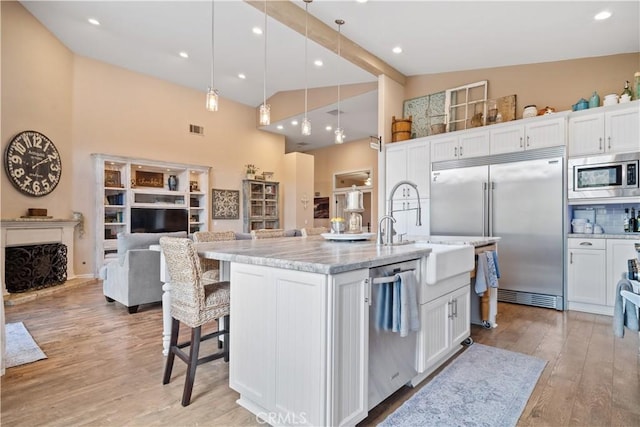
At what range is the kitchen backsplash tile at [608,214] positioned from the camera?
3.98m

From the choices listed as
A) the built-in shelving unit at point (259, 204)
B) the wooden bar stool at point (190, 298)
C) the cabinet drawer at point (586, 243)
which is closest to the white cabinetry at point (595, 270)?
the cabinet drawer at point (586, 243)

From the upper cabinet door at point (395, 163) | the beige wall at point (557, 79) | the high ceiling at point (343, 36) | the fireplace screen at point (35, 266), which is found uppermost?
the high ceiling at point (343, 36)

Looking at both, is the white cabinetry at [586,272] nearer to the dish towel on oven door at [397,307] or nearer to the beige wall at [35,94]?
the dish towel on oven door at [397,307]

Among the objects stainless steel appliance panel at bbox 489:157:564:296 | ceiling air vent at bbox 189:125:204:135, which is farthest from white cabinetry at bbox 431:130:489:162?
ceiling air vent at bbox 189:125:204:135

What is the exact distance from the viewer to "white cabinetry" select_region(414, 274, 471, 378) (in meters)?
2.16

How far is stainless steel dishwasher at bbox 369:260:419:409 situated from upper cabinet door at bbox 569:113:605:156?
3361 millimetres

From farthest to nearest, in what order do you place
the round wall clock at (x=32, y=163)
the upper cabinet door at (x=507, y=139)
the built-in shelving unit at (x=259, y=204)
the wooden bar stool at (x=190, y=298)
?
the built-in shelving unit at (x=259, y=204) < the round wall clock at (x=32, y=163) < the upper cabinet door at (x=507, y=139) < the wooden bar stool at (x=190, y=298)

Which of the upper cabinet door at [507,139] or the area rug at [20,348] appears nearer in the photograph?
the area rug at [20,348]

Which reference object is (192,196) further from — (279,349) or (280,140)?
(279,349)

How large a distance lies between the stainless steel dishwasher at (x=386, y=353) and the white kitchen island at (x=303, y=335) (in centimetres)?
9

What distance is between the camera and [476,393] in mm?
2111

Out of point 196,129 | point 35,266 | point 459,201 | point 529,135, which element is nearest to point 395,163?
point 459,201

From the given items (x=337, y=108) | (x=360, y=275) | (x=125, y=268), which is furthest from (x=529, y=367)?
(x=337, y=108)

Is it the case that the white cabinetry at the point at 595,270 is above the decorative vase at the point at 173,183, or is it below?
below
